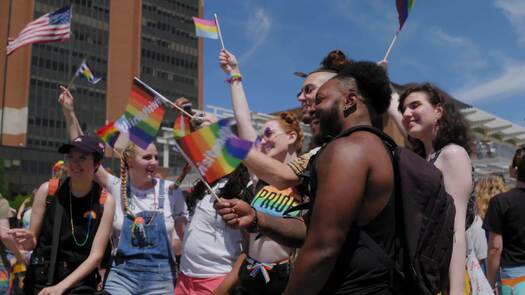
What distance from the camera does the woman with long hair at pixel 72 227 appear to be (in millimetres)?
3904

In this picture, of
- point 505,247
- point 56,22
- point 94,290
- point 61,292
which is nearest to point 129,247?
point 94,290

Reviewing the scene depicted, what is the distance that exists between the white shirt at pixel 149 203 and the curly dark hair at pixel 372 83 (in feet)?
9.23

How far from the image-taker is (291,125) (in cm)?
411

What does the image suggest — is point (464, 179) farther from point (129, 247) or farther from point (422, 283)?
point (129, 247)

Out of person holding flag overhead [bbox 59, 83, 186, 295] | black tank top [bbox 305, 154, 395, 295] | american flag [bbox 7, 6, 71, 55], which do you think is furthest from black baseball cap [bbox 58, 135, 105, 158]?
american flag [bbox 7, 6, 71, 55]

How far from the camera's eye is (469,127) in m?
3.47

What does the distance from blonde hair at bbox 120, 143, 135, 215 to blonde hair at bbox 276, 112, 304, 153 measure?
162 centimetres

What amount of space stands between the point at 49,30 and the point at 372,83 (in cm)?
956

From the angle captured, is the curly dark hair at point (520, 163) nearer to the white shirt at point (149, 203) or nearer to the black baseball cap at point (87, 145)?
the white shirt at point (149, 203)

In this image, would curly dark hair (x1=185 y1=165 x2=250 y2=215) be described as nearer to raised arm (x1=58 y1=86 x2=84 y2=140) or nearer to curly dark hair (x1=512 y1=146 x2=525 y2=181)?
raised arm (x1=58 y1=86 x2=84 y2=140)

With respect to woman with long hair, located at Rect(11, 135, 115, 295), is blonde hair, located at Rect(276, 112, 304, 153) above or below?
above

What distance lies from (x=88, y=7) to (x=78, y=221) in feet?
277

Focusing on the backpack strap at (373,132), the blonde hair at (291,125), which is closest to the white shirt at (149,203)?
the blonde hair at (291,125)

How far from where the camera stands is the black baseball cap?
165 inches
